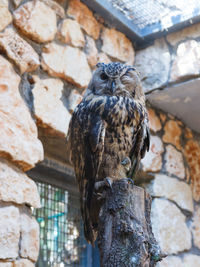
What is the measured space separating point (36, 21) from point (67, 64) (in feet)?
0.96

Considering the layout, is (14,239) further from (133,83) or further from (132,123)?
(133,83)

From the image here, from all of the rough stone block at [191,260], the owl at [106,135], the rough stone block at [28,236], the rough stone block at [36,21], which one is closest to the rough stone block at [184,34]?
the rough stone block at [36,21]

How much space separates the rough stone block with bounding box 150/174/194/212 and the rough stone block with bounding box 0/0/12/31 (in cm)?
143

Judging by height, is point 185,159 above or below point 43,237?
above

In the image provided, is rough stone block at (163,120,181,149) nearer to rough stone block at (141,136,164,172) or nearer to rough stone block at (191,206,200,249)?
rough stone block at (141,136,164,172)

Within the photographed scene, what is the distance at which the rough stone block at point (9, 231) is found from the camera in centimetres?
158

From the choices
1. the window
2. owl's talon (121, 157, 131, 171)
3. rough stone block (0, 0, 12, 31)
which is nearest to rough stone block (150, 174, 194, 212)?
the window

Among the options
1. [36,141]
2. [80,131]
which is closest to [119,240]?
[80,131]

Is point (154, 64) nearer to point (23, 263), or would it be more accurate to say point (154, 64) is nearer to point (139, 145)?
point (139, 145)

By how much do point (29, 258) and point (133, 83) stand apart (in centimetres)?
90

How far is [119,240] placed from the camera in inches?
44.1

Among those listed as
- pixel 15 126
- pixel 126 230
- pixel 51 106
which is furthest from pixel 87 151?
pixel 126 230

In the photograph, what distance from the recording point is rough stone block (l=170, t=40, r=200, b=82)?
254 cm

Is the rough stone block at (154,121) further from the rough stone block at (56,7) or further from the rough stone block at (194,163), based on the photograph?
the rough stone block at (56,7)
